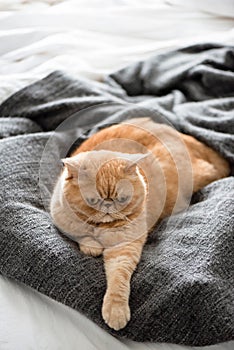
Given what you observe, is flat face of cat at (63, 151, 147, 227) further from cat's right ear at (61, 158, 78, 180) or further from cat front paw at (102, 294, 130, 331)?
cat front paw at (102, 294, 130, 331)

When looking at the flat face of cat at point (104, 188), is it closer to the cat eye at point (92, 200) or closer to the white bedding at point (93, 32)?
the cat eye at point (92, 200)

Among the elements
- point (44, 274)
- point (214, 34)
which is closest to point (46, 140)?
point (44, 274)

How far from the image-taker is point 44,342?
0.97m

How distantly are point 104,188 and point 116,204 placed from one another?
0.04m

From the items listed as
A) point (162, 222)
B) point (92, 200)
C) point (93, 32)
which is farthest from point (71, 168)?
point (93, 32)

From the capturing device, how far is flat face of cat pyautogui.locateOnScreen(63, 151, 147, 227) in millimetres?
1080

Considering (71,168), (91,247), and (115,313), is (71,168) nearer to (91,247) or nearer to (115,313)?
(91,247)

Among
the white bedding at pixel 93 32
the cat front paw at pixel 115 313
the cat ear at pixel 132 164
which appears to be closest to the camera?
the cat front paw at pixel 115 313

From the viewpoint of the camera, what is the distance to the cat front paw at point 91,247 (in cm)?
111

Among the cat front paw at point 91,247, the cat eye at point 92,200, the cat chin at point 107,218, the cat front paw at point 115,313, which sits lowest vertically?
the cat front paw at point 115,313

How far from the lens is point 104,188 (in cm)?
108

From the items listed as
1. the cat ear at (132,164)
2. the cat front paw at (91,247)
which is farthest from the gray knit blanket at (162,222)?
the cat ear at (132,164)

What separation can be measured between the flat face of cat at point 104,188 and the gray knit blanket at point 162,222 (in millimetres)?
74

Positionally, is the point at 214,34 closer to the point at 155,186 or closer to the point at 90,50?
the point at 90,50
